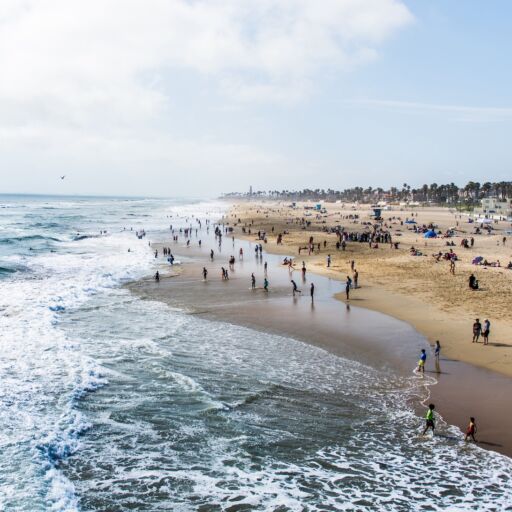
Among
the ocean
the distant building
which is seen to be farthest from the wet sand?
the distant building

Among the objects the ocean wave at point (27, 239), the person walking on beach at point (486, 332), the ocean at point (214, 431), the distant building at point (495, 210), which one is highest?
the distant building at point (495, 210)

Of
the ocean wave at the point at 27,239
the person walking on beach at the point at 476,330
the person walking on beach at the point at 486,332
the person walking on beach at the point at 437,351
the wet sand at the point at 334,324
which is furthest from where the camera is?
the ocean wave at the point at 27,239

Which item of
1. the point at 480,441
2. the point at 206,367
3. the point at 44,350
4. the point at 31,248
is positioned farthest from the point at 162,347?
the point at 31,248

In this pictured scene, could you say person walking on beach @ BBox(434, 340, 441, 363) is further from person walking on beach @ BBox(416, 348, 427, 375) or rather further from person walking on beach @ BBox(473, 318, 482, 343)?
person walking on beach @ BBox(473, 318, 482, 343)

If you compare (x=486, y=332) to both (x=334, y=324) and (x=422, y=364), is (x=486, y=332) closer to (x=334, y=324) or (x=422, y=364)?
(x=422, y=364)

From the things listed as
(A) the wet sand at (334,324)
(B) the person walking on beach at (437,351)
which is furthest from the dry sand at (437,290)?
(A) the wet sand at (334,324)

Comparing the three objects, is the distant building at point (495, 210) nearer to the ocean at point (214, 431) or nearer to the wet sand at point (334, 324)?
the wet sand at point (334, 324)

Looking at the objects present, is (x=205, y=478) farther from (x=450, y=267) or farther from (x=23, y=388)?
(x=450, y=267)
